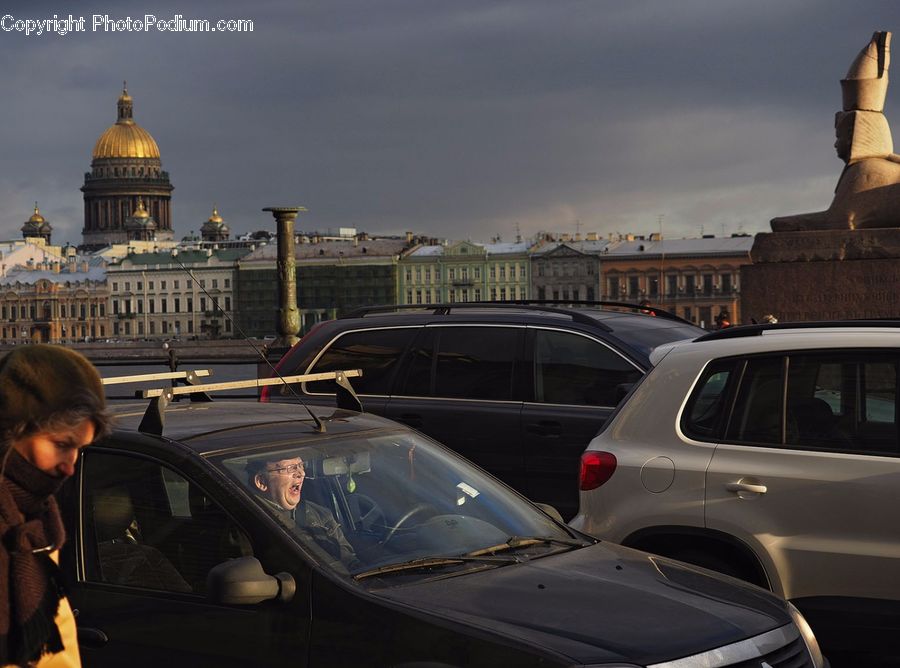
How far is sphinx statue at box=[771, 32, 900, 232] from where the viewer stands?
21594mm

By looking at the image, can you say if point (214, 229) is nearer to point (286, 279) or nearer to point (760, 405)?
point (286, 279)

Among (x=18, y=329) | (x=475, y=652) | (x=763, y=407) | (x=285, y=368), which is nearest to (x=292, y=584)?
(x=475, y=652)

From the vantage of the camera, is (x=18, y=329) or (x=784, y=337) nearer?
(x=784, y=337)

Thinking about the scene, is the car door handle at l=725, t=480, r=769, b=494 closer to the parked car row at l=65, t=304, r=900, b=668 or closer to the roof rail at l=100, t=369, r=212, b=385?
the parked car row at l=65, t=304, r=900, b=668

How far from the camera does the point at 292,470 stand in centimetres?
436

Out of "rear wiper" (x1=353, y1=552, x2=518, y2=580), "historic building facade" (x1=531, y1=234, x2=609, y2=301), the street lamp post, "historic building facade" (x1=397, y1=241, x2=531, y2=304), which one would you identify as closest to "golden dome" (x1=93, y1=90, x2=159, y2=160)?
"historic building facade" (x1=397, y1=241, x2=531, y2=304)

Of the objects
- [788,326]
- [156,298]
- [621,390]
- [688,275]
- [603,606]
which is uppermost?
[688,275]

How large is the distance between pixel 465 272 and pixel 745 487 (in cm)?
13654

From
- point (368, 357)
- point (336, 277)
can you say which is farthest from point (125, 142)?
point (368, 357)

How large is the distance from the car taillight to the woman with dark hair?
3.42 metres

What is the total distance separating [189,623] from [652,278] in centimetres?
12672

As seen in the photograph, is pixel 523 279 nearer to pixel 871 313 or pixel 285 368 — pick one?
pixel 871 313

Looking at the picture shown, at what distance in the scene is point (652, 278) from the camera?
129 meters

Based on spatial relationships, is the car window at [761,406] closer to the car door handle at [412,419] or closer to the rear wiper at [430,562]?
the rear wiper at [430,562]
